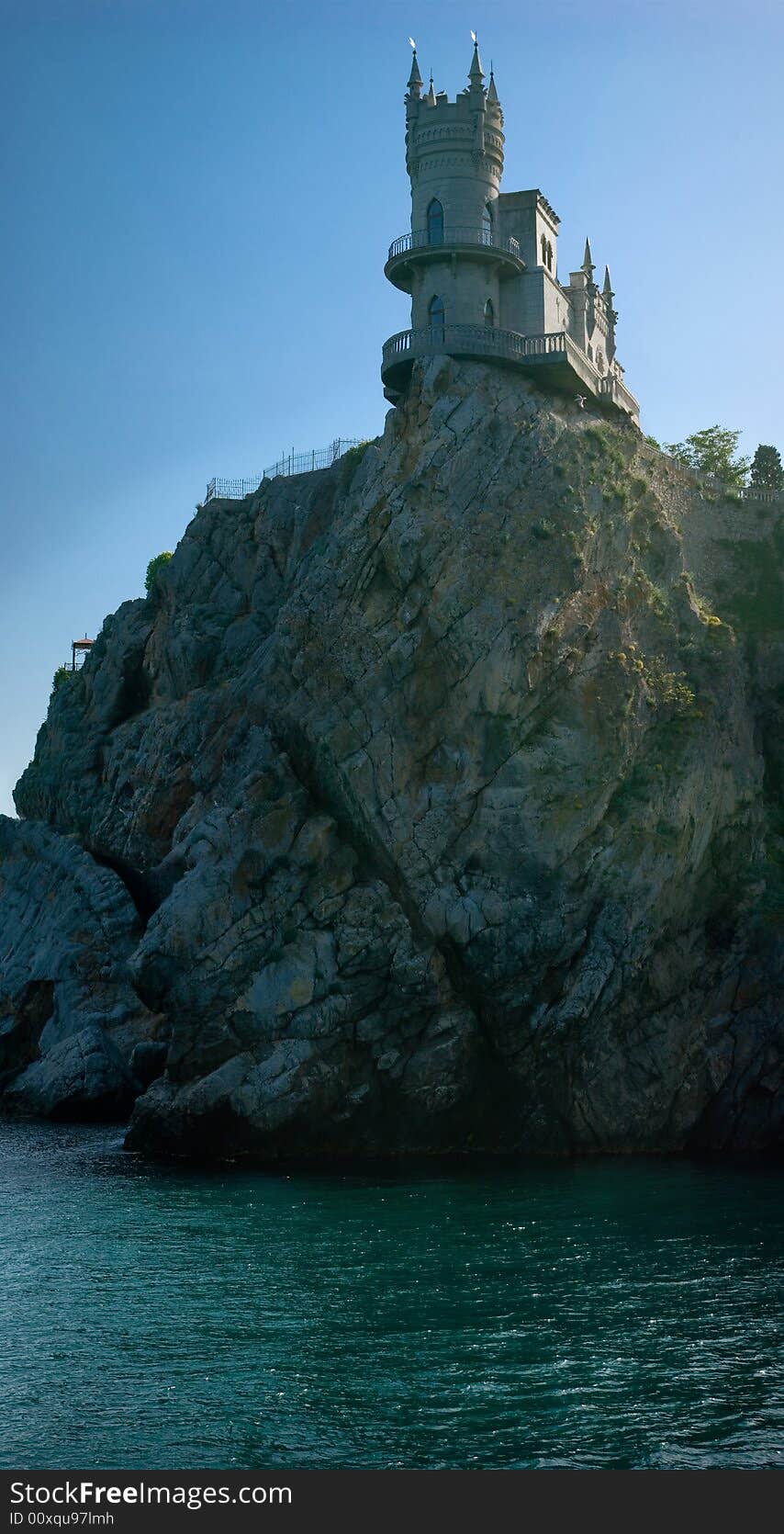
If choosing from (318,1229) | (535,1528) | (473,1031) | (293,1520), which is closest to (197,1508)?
(293,1520)

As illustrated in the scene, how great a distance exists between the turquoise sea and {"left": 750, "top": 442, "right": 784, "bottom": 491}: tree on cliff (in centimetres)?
4735

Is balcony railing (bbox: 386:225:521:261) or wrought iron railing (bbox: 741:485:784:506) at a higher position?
balcony railing (bbox: 386:225:521:261)

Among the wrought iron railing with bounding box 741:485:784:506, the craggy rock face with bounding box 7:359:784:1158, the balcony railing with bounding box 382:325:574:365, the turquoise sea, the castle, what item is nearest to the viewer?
the turquoise sea

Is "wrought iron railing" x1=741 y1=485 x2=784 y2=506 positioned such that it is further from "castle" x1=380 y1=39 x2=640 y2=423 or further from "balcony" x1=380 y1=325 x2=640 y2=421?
"balcony" x1=380 y1=325 x2=640 y2=421

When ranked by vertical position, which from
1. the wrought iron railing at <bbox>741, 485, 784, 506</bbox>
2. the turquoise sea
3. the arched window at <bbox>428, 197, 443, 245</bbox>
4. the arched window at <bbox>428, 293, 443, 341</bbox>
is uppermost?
the arched window at <bbox>428, 197, 443, 245</bbox>

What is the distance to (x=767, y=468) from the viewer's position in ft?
286

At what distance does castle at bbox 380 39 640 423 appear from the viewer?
66.1 metres

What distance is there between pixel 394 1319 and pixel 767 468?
6533 centimetres

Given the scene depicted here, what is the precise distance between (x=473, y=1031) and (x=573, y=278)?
44471 mm

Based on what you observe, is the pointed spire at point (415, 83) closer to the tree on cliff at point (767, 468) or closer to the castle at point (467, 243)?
the castle at point (467, 243)

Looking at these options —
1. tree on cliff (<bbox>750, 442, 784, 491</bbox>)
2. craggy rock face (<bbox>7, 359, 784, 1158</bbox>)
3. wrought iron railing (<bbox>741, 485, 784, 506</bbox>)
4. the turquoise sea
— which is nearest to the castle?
craggy rock face (<bbox>7, 359, 784, 1158</bbox>)

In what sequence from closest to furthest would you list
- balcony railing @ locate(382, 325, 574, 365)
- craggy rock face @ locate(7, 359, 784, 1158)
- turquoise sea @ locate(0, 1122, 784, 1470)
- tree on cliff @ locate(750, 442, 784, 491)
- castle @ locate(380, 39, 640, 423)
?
turquoise sea @ locate(0, 1122, 784, 1470) < craggy rock face @ locate(7, 359, 784, 1158) < balcony railing @ locate(382, 325, 574, 365) < castle @ locate(380, 39, 640, 423) < tree on cliff @ locate(750, 442, 784, 491)

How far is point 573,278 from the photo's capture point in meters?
80.3

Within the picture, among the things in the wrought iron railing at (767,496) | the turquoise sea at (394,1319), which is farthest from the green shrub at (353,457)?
the turquoise sea at (394,1319)
